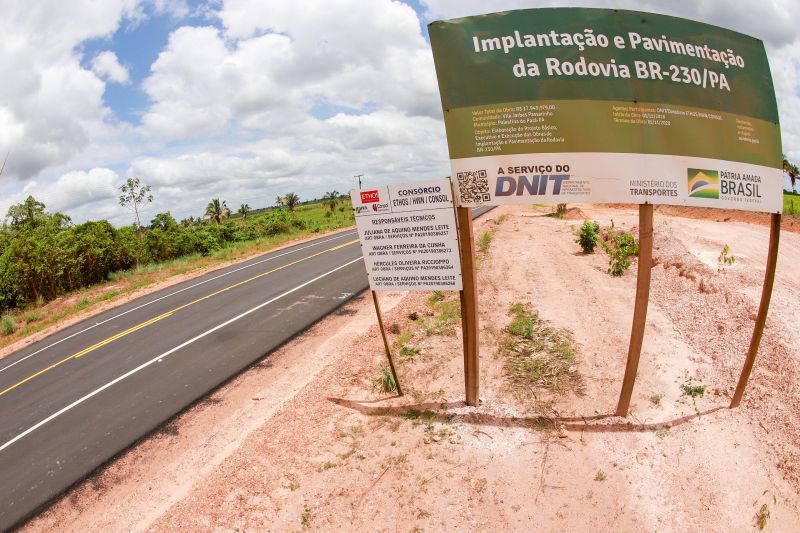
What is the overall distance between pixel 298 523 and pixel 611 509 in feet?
9.49

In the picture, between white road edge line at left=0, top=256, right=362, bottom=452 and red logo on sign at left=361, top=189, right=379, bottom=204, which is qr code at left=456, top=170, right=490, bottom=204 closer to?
red logo on sign at left=361, top=189, right=379, bottom=204

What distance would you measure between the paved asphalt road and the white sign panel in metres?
4.40

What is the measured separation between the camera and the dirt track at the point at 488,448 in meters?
4.26

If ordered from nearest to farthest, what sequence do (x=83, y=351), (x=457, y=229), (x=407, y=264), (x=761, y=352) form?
1. (x=457, y=229)
2. (x=407, y=264)
3. (x=761, y=352)
4. (x=83, y=351)

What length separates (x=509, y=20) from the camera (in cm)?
432

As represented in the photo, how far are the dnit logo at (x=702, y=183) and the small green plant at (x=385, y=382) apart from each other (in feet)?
13.9

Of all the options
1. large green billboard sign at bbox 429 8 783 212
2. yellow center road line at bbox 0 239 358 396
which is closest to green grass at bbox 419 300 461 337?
large green billboard sign at bbox 429 8 783 212

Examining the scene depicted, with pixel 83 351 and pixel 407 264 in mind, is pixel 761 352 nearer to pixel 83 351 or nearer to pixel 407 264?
pixel 407 264

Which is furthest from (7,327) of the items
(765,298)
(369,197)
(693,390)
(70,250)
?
(765,298)

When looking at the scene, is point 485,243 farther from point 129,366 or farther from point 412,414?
point 129,366

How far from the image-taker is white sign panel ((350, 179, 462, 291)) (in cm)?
507

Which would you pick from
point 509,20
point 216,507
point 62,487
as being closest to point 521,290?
point 509,20

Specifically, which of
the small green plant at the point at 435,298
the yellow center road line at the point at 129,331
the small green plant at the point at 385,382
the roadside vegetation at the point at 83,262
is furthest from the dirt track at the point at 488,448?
the roadside vegetation at the point at 83,262

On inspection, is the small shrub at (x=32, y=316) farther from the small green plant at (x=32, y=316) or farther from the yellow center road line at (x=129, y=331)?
the yellow center road line at (x=129, y=331)
